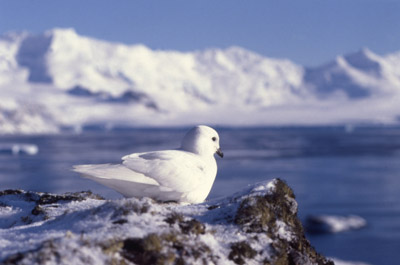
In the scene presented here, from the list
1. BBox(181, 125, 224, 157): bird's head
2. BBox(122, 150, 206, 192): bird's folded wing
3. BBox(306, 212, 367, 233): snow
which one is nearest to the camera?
BBox(122, 150, 206, 192): bird's folded wing

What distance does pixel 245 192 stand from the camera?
17.1ft

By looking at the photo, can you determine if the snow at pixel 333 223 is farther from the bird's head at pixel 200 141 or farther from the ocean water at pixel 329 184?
the bird's head at pixel 200 141

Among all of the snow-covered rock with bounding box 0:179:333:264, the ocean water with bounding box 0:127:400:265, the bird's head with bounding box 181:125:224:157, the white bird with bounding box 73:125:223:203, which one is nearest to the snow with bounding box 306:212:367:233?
Answer: the ocean water with bounding box 0:127:400:265

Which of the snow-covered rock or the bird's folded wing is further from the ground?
the bird's folded wing

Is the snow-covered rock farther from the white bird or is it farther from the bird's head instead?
the bird's head

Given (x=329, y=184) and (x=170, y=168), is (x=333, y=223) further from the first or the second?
(x=170, y=168)

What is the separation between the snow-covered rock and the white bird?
101 cm

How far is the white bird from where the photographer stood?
20.9 ft

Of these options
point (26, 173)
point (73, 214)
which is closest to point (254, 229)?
point (73, 214)

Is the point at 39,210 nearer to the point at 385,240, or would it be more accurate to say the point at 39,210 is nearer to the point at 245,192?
the point at 245,192

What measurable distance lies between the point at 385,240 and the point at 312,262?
2517cm

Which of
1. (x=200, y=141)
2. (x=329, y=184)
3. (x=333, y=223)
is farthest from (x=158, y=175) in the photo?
(x=329, y=184)

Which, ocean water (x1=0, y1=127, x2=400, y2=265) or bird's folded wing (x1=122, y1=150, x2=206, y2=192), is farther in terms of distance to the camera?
ocean water (x1=0, y1=127, x2=400, y2=265)

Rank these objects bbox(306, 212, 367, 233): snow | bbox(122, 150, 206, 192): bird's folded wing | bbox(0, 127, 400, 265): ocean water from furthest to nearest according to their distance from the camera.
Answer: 1. bbox(306, 212, 367, 233): snow
2. bbox(0, 127, 400, 265): ocean water
3. bbox(122, 150, 206, 192): bird's folded wing
